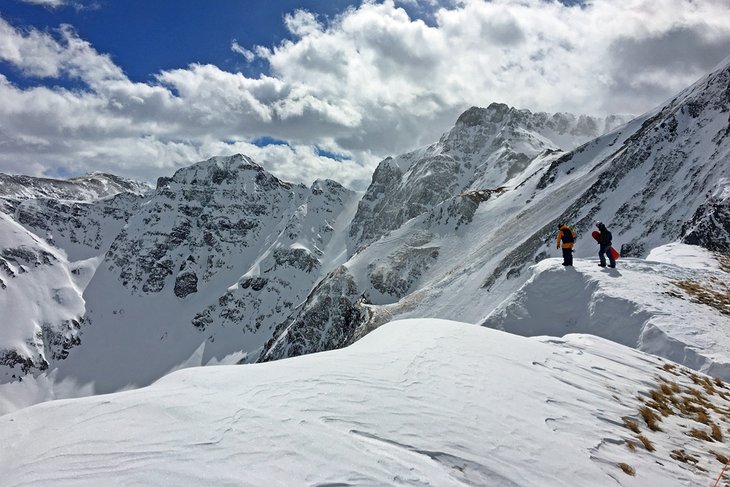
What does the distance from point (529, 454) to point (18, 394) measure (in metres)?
256

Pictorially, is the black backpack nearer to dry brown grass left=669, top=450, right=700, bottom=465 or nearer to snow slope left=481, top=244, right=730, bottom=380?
snow slope left=481, top=244, right=730, bottom=380

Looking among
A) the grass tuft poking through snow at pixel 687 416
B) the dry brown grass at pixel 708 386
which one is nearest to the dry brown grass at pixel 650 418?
the grass tuft poking through snow at pixel 687 416

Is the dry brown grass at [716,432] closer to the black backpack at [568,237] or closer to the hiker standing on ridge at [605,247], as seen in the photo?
the hiker standing on ridge at [605,247]

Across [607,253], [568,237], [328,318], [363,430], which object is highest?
[568,237]

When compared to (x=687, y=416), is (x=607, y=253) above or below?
above

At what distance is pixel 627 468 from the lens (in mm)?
7285

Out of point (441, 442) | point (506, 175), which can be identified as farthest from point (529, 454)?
point (506, 175)

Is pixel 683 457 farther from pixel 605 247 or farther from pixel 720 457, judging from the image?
pixel 605 247

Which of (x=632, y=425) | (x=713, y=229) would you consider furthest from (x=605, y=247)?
(x=713, y=229)

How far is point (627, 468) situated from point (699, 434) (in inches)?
117

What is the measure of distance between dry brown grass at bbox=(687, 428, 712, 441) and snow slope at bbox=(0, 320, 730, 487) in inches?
5.3

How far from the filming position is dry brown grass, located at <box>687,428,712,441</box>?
8812mm

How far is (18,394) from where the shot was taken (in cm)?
19612

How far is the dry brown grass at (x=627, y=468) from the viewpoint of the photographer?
7.20 meters
